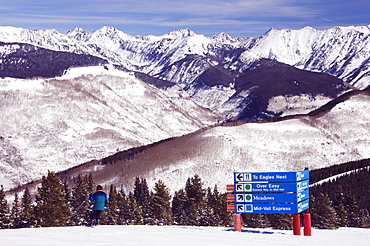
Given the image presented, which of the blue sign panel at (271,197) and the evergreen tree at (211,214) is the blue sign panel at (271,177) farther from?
the evergreen tree at (211,214)

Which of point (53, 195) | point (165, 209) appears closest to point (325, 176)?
point (165, 209)

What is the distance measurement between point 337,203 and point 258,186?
53.5 metres

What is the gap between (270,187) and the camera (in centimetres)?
4041

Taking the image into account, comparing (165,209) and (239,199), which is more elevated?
(165,209)

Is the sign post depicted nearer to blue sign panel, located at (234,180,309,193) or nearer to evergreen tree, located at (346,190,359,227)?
blue sign panel, located at (234,180,309,193)

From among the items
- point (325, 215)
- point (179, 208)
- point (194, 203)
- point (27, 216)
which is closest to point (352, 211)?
point (325, 215)

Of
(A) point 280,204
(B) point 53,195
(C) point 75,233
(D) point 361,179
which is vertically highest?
(D) point 361,179

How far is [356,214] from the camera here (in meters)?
93.4

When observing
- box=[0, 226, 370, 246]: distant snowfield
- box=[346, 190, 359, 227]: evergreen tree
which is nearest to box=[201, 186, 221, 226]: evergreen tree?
box=[346, 190, 359, 227]: evergreen tree

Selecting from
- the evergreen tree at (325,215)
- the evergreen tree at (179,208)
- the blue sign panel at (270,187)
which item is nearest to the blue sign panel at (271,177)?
the blue sign panel at (270,187)

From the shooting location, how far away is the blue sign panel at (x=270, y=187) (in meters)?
39.9

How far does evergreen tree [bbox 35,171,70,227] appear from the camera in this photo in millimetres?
58875

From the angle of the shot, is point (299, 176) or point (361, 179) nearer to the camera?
point (299, 176)

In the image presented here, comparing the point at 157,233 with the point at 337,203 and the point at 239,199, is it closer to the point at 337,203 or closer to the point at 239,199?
the point at 239,199
